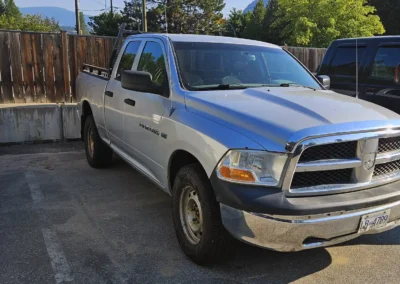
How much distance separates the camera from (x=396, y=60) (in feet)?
18.4

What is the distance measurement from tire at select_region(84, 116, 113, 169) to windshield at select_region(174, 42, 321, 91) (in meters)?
2.50

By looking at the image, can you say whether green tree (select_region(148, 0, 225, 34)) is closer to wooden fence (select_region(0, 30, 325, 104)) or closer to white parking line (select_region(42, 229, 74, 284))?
wooden fence (select_region(0, 30, 325, 104))

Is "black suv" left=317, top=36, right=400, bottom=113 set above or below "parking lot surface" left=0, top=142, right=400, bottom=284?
above

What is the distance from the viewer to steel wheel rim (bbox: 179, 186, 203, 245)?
3388mm

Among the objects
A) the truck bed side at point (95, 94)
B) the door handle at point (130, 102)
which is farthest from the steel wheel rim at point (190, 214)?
the truck bed side at point (95, 94)

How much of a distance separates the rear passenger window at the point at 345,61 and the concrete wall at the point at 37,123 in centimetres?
521

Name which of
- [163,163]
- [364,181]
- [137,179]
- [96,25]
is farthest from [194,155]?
[96,25]

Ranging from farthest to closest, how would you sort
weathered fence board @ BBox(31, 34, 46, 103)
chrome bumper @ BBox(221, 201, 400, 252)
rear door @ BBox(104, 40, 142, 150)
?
weathered fence board @ BBox(31, 34, 46, 103) → rear door @ BBox(104, 40, 142, 150) → chrome bumper @ BBox(221, 201, 400, 252)

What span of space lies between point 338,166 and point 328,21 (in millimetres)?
23983

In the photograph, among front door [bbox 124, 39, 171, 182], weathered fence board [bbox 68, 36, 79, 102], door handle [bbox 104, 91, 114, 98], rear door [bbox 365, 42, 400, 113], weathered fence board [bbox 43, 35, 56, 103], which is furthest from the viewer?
weathered fence board [bbox 68, 36, 79, 102]

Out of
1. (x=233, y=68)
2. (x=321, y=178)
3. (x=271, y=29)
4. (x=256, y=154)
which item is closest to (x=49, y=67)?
(x=233, y=68)

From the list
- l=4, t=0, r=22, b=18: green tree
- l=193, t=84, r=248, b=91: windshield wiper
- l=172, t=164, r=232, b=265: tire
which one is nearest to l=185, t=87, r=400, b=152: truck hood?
l=193, t=84, r=248, b=91: windshield wiper

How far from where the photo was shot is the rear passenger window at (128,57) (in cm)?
503

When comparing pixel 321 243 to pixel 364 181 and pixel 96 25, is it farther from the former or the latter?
pixel 96 25
